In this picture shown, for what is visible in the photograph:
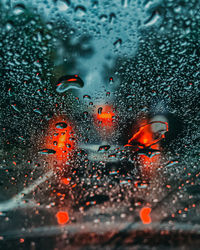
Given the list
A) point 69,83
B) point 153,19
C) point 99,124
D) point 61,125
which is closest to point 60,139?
point 61,125

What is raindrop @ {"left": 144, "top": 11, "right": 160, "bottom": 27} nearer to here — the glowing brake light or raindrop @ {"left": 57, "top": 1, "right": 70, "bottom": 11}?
raindrop @ {"left": 57, "top": 1, "right": 70, "bottom": 11}

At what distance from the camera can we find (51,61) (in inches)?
28.7

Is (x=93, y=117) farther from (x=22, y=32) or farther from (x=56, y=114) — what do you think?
(x=22, y=32)

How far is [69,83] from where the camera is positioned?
823 millimetres

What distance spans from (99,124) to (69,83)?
34 cm

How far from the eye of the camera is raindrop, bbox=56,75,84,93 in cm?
81

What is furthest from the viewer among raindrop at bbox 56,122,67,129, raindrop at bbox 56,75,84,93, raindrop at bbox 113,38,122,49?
raindrop at bbox 56,122,67,129

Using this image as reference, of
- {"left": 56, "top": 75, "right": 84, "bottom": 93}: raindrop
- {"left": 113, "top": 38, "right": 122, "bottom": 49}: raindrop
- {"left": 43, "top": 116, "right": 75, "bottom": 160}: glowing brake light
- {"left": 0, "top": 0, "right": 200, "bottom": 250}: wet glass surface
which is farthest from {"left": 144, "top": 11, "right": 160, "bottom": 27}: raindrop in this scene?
{"left": 43, "top": 116, "right": 75, "bottom": 160}: glowing brake light

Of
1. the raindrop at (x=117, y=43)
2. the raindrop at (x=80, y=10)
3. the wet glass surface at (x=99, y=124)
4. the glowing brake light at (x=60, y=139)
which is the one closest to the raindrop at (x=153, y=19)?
the wet glass surface at (x=99, y=124)

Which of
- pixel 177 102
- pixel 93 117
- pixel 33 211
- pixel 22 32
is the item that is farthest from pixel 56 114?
pixel 177 102

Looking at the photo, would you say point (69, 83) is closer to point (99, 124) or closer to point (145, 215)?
point (99, 124)

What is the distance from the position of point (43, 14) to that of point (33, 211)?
965 mm

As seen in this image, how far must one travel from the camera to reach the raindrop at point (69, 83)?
81 cm

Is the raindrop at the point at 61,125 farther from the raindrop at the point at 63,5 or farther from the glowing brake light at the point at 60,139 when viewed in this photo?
the raindrop at the point at 63,5
